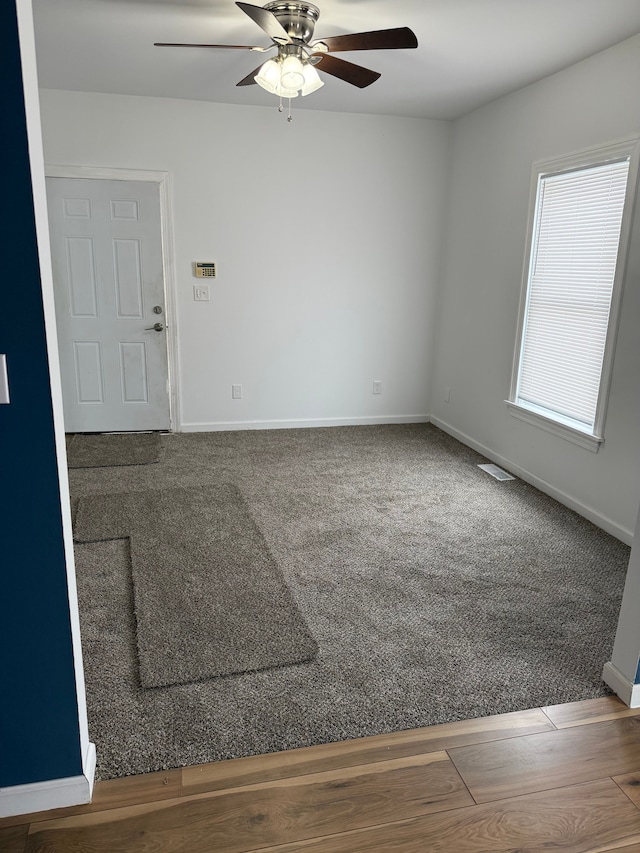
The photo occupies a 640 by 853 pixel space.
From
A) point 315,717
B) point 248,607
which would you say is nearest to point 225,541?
point 248,607

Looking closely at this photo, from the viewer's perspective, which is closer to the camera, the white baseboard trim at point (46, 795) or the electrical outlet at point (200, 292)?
the white baseboard trim at point (46, 795)

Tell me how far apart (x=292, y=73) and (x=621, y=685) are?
2.96 m

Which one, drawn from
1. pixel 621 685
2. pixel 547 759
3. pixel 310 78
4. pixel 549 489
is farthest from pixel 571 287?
pixel 547 759

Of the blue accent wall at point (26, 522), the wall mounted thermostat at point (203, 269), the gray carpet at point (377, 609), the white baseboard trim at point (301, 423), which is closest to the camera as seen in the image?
the blue accent wall at point (26, 522)

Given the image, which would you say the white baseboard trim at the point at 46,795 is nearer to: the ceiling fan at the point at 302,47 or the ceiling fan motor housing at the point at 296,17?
the ceiling fan at the point at 302,47

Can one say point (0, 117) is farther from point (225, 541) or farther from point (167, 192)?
point (167, 192)

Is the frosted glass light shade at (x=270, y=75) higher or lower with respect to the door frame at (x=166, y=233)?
higher

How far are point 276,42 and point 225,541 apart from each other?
8.21ft

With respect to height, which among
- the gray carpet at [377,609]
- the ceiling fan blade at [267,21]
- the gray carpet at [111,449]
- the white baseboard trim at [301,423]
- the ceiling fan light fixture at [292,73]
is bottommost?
the gray carpet at [377,609]

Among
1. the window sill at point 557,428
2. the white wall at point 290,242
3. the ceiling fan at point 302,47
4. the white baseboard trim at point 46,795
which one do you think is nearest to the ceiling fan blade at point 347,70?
the ceiling fan at point 302,47

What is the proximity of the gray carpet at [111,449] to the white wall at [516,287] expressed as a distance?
8.50ft

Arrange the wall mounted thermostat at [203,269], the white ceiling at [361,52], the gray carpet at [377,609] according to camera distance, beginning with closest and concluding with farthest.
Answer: the gray carpet at [377,609]
the white ceiling at [361,52]
the wall mounted thermostat at [203,269]

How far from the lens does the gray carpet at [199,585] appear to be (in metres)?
2.25

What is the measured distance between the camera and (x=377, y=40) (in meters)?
2.67
